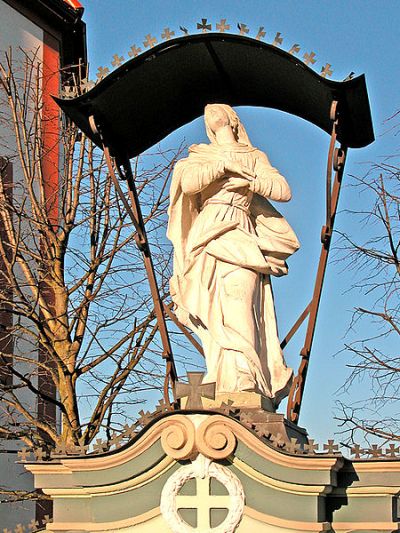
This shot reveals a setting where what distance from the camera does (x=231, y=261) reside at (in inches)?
350

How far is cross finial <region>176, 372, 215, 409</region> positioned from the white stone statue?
484 millimetres

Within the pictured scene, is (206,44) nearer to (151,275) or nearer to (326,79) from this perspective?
(326,79)

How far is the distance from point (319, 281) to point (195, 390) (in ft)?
5.87

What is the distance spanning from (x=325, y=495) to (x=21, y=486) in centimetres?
1101

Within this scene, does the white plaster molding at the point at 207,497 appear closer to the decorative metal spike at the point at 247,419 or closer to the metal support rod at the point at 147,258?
the decorative metal spike at the point at 247,419

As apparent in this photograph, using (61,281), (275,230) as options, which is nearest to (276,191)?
(275,230)

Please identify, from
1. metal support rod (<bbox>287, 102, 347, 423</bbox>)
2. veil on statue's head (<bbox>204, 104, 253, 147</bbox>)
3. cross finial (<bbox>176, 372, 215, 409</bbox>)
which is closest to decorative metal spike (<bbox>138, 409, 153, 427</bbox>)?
cross finial (<bbox>176, 372, 215, 409</bbox>)

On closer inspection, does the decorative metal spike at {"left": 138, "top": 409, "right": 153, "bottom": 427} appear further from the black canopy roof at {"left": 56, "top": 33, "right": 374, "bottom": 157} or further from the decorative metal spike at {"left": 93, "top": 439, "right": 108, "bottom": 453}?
the black canopy roof at {"left": 56, "top": 33, "right": 374, "bottom": 157}

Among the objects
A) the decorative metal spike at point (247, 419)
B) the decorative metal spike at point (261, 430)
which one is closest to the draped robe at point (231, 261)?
the decorative metal spike at point (247, 419)

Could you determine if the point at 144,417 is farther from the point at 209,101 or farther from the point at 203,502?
the point at 209,101

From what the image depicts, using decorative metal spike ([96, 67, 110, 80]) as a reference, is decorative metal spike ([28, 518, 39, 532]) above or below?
below

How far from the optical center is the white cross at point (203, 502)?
→ 7930 millimetres

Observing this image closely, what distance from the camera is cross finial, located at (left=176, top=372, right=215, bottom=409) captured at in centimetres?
802

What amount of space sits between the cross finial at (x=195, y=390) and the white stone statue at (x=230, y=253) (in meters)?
0.48
